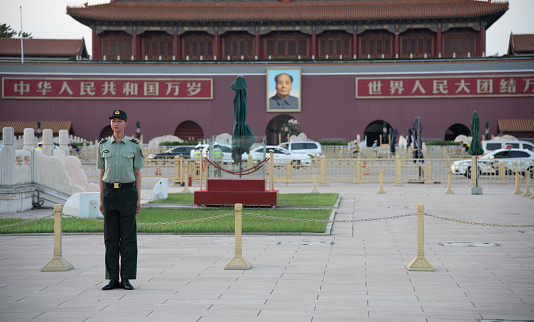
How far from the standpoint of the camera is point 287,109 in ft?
133

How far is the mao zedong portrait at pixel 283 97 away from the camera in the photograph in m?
40.3

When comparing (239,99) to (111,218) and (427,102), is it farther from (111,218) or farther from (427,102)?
(427,102)

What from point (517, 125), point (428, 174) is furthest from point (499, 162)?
point (517, 125)

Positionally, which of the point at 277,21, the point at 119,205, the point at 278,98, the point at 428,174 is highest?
the point at 277,21

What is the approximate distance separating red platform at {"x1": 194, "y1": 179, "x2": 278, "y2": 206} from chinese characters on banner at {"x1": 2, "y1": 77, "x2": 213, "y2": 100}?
85.6 feet

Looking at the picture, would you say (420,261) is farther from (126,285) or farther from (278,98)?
(278,98)

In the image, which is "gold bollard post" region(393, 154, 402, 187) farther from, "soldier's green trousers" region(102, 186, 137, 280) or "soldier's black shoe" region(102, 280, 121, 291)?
"soldier's black shoe" region(102, 280, 121, 291)

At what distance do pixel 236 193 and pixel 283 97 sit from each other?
26385 millimetres

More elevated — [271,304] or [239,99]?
[239,99]

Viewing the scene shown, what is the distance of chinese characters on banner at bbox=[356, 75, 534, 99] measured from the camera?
39.0m

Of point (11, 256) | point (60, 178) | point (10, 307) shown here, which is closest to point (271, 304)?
point (10, 307)

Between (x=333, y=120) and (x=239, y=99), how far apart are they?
79.7 feet

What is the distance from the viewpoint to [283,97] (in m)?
40.5

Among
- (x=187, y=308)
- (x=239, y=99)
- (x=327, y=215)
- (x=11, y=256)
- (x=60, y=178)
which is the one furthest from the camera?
(x=239, y=99)
